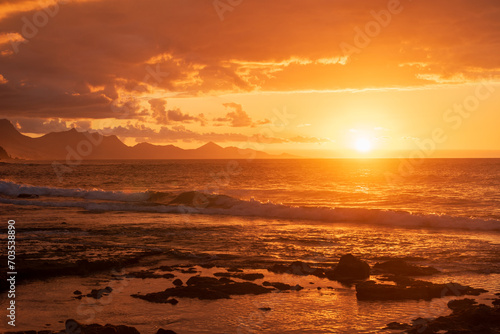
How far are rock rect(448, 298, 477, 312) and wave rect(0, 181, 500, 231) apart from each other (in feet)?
61.6

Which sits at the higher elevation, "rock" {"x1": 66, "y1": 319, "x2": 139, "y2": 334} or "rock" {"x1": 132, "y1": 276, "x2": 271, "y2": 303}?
"rock" {"x1": 66, "y1": 319, "x2": 139, "y2": 334}

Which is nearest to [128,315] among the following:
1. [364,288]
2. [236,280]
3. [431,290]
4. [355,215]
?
[236,280]

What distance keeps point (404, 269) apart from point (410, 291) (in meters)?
2.94

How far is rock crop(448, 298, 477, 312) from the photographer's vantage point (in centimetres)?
1249

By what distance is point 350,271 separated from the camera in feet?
53.1

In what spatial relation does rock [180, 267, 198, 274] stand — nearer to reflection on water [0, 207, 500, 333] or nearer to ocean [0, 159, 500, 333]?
ocean [0, 159, 500, 333]

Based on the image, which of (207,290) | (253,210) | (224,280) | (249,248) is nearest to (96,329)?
(207,290)

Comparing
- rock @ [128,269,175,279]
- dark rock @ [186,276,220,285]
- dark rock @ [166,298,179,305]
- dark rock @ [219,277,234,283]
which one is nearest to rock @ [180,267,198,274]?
rock @ [128,269,175,279]

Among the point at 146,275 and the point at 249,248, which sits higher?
the point at 146,275

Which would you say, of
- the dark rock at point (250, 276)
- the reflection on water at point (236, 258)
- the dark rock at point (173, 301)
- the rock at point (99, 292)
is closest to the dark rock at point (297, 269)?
the reflection on water at point (236, 258)

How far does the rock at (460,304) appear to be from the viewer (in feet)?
41.0

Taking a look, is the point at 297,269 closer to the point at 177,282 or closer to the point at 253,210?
the point at 177,282

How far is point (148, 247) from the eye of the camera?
21.5 meters

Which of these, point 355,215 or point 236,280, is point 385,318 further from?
point 355,215
